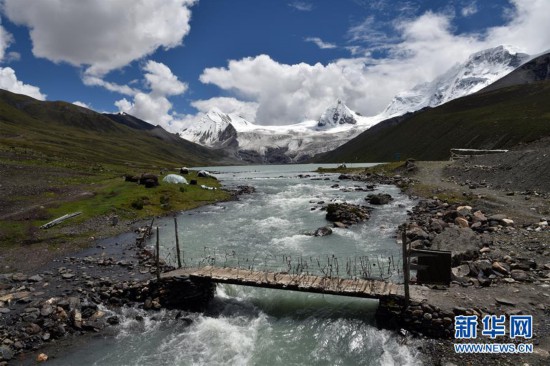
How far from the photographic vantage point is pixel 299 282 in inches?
886

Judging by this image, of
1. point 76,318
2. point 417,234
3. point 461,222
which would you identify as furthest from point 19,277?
point 461,222

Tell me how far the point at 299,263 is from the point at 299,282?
7.49m

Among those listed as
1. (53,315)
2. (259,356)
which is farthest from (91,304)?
(259,356)

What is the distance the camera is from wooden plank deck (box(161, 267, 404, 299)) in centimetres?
2062

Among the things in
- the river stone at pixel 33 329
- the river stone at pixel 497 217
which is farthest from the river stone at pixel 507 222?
the river stone at pixel 33 329

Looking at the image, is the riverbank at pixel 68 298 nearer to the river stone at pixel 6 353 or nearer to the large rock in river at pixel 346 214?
the river stone at pixel 6 353

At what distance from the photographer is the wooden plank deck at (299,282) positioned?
20.6m

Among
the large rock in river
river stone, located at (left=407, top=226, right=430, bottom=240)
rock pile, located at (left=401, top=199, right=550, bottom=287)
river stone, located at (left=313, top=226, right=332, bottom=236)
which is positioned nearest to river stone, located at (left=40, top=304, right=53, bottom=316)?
rock pile, located at (left=401, top=199, right=550, bottom=287)

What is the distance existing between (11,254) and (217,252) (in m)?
18.3

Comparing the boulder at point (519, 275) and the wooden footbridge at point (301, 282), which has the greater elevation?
the boulder at point (519, 275)

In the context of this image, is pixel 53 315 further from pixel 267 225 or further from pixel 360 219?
pixel 360 219

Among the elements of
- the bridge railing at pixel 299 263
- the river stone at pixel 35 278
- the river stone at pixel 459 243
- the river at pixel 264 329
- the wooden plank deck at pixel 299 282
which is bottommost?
the river at pixel 264 329

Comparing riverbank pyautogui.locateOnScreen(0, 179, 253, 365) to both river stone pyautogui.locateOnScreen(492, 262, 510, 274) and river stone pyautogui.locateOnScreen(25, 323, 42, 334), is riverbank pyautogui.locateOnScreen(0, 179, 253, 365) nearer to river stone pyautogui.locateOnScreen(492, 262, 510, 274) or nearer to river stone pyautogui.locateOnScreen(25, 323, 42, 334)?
river stone pyautogui.locateOnScreen(25, 323, 42, 334)

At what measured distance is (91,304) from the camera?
22094 millimetres
